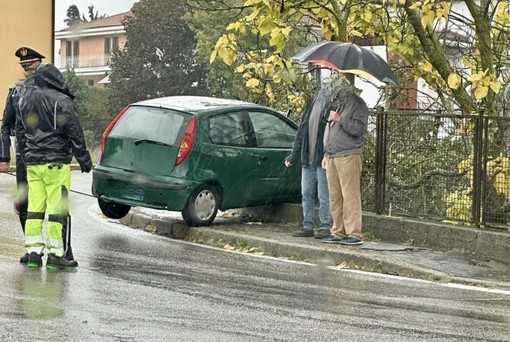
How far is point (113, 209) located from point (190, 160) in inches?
69.8

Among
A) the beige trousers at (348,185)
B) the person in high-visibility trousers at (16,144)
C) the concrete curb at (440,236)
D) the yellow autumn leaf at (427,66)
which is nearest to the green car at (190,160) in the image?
the concrete curb at (440,236)

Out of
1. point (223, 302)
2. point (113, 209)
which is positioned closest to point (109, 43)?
point (113, 209)

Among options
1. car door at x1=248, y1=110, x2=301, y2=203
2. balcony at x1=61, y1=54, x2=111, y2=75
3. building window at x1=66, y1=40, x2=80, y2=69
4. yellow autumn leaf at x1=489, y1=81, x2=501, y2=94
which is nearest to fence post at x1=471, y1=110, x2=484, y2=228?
yellow autumn leaf at x1=489, y1=81, x2=501, y2=94

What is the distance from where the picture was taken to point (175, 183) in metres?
13.0

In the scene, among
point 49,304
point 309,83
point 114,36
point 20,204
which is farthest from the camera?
point 114,36

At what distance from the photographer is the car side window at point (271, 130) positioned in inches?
560

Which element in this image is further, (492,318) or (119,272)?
(119,272)

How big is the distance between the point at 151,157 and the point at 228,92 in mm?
44704

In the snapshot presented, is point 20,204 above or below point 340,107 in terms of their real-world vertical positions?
below

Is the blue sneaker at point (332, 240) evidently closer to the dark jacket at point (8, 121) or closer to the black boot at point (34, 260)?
the black boot at point (34, 260)

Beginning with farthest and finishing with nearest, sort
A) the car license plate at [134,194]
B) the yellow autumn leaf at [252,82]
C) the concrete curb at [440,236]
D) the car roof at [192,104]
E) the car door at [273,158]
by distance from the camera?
the yellow autumn leaf at [252,82] < the car door at [273,158] < the car roof at [192,104] < the car license plate at [134,194] < the concrete curb at [440,236]

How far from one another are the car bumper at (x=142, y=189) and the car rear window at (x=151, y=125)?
1.58ft

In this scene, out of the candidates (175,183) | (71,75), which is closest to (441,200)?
(175,183)

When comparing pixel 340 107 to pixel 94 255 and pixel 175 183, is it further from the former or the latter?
pixel 94 255
